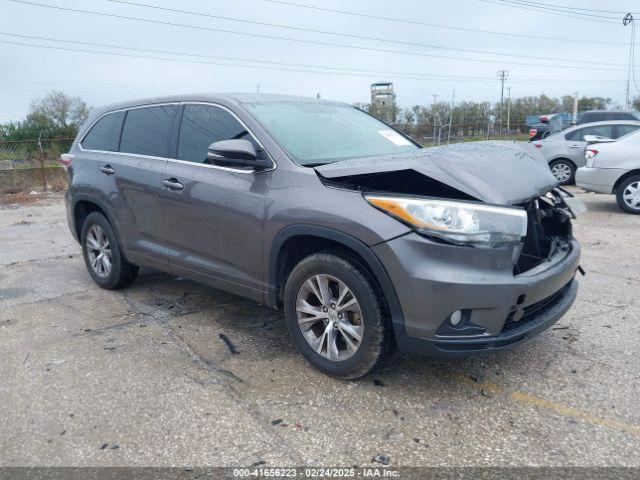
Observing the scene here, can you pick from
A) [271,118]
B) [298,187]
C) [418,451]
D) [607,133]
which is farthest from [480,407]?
[607,133]

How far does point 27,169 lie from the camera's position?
14.6m

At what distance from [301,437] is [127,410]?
1.05 m

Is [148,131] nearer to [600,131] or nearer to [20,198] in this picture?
[20,198]

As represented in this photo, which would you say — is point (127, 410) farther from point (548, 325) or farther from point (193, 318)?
point (548, 325)

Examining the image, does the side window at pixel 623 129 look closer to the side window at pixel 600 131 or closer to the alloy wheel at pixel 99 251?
the side window at pixel 600 131

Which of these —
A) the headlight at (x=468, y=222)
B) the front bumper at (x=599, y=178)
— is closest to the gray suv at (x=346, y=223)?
the headlight at (x=468, y=222)

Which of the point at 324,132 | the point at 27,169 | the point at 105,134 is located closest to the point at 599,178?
the point at 324,132

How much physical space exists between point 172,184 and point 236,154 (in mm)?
897

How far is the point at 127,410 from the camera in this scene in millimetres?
3139

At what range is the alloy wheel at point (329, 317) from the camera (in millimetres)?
3205

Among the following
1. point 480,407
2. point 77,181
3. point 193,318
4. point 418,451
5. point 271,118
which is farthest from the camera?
point 77,181

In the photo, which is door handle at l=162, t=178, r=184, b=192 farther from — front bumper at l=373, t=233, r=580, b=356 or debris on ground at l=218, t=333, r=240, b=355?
front bumper at l=373, t=233, r=580, b=356

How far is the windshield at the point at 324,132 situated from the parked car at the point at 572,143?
8.65m

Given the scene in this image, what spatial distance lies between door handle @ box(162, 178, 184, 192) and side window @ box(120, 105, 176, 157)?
27 centimetres
